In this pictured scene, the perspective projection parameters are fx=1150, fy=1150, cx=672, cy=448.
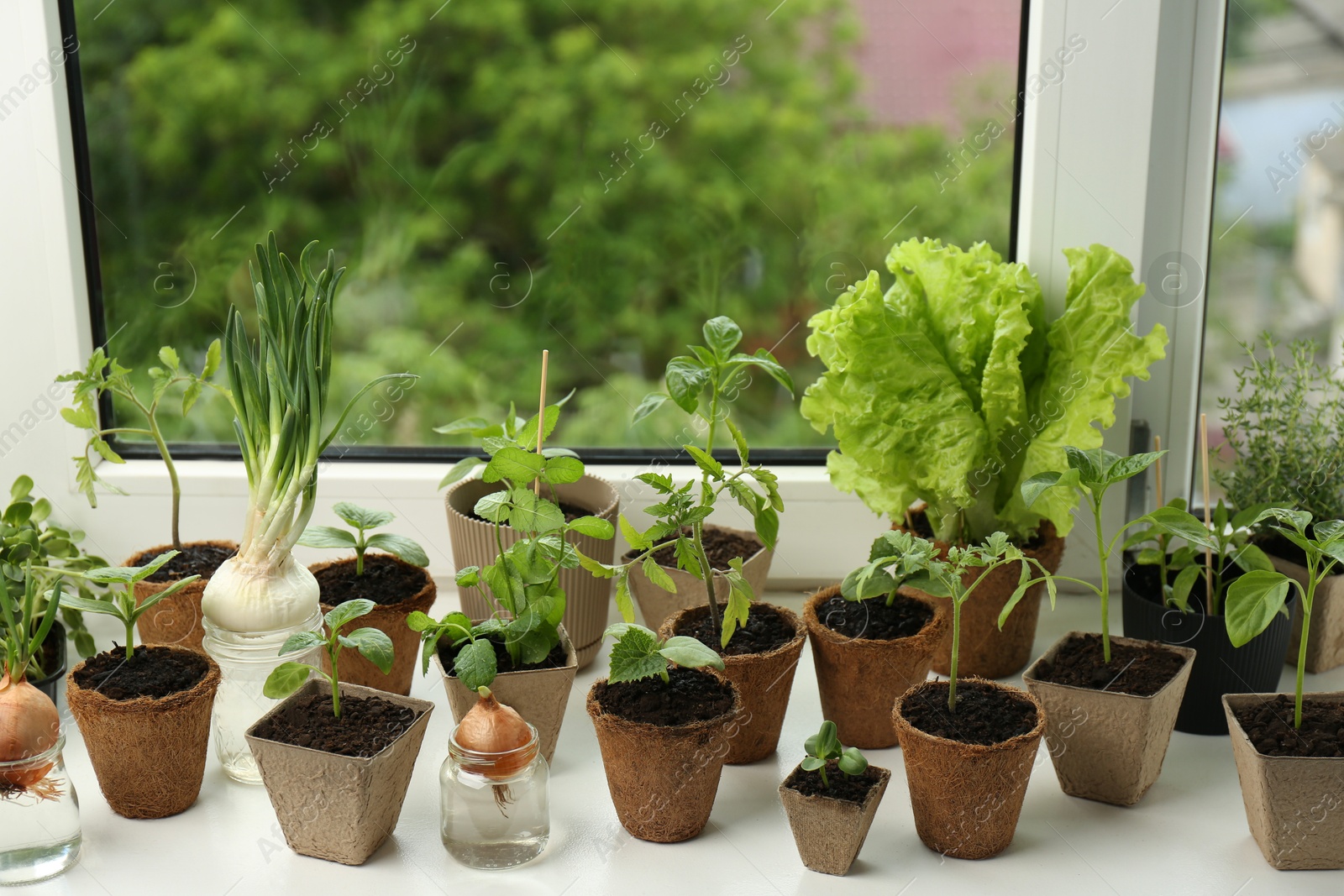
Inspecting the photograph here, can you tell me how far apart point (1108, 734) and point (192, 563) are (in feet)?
3.11

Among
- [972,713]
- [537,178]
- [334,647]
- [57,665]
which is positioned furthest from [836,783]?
[537,178]

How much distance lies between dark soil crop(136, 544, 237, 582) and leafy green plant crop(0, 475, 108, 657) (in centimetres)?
7

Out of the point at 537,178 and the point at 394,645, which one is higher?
the point at 537,178

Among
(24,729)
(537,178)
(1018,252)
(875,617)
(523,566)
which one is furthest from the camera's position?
(537,178)

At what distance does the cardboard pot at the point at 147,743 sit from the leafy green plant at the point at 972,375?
0.69m

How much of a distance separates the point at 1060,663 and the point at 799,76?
924 mm

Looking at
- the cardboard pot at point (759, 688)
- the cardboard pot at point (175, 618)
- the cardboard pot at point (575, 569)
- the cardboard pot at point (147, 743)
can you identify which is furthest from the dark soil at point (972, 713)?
the cardboard pot at point (175, 618)

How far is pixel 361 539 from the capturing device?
47.8 inches

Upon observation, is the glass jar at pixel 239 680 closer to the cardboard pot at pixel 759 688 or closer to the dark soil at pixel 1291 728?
the cardboard pot at pixel 759 688

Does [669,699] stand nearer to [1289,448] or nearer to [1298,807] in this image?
[1298,807]

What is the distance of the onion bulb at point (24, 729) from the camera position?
92cm

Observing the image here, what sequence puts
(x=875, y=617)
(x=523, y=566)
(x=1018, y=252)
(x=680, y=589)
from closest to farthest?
1. (x=523, y=566)
2. (x=875, y=617)
3. (x=680, y=589)
4. (x=1018, y=252)

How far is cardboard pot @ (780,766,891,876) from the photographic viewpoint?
92 cm

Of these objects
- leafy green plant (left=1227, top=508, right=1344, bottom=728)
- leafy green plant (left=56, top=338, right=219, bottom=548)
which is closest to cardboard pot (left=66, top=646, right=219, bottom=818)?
leafy green plant (left=56, top=338, right=219, bottom=548)
